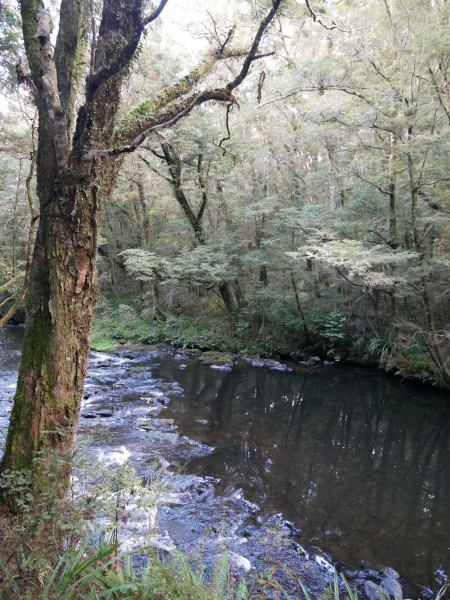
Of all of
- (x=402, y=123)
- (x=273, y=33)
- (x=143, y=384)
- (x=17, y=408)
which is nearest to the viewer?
(x=17, y=408)

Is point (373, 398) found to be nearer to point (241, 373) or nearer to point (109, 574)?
point (241, 373)

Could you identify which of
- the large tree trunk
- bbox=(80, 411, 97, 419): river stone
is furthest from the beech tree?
bbox=(80, 411, 97, 419): river stone

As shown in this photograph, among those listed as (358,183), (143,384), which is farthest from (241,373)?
(358,183)

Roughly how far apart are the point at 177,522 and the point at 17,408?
282cm

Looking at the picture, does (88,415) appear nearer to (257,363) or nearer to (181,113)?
(181,113)

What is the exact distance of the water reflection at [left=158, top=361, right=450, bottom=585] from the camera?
15.3 feet

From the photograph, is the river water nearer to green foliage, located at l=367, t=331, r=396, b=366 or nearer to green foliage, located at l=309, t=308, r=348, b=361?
green foliage, located at l=367, t=331, r=396, b=366

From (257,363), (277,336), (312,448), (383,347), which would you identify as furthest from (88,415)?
(383,347)

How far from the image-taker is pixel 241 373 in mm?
12828

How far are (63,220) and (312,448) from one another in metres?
6.32

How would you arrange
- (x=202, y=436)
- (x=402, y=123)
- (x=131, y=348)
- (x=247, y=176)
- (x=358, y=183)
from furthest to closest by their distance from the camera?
(x=247, y=176) → (x=131, y=348) → (x=358, y=183) → (x=402, y=123) → (x=202, y=436)

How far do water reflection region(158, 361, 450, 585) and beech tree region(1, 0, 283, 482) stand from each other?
3.55 metres

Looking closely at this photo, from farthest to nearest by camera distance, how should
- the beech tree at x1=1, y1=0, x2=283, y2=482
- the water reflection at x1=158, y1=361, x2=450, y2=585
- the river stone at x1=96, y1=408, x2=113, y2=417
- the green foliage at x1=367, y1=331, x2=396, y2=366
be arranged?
the green foliage at x1=367, y1=331, x2=396, y2=366 → the river stone at x1=96, y1=408, x2=113, y2=417 → the water reflection at x1=158, y1=361, x2=450, y2=585 → the beech tree at x1=1, y1=0, x2=283, y2=482

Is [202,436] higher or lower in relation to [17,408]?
lower
